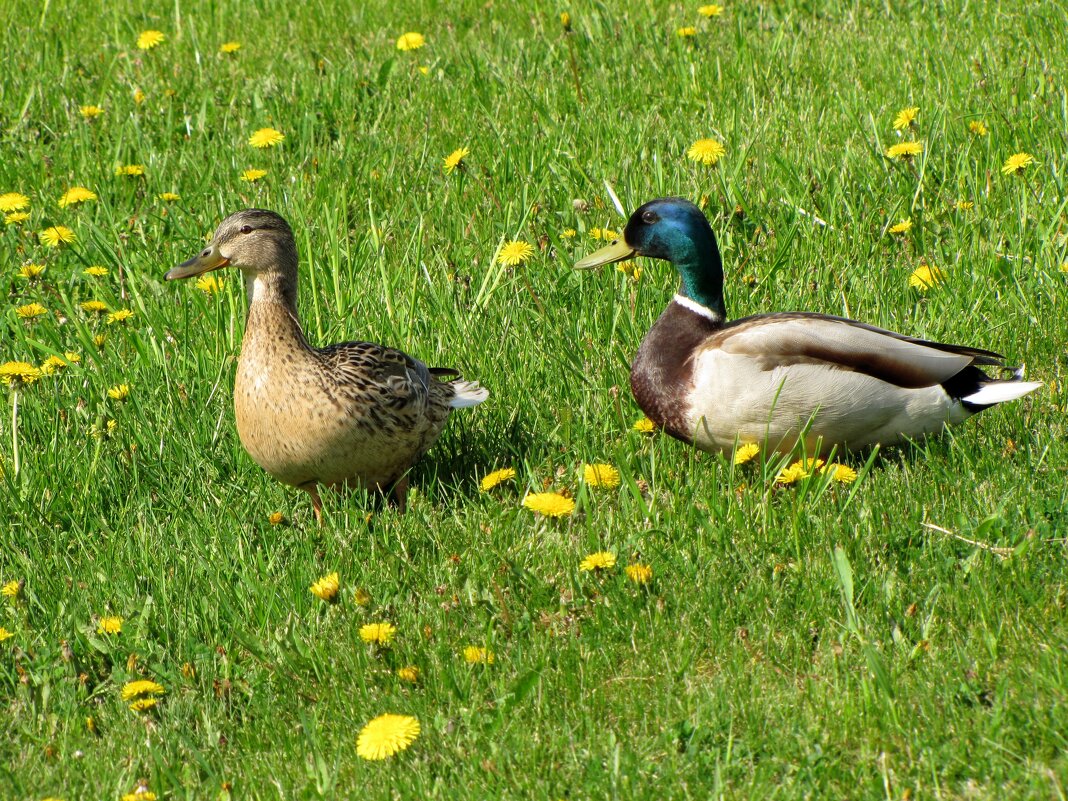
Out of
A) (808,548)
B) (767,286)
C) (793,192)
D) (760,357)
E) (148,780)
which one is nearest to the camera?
(148,780)

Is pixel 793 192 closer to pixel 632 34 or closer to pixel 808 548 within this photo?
pixel 632 34

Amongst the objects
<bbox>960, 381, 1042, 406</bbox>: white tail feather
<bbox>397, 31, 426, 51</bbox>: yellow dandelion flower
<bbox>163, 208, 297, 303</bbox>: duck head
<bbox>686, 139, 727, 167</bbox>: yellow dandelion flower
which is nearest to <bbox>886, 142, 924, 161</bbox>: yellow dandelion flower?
<bbox>686, 139, 727, 167</bbox>: yellow dandelion flower

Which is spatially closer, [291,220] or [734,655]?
[734,655]

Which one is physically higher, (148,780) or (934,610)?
(934,610)

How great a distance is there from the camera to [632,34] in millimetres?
7562

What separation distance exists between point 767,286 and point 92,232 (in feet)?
10.0

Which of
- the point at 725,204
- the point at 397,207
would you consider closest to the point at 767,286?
the point at 725,204

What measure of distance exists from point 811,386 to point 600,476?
0.73 m

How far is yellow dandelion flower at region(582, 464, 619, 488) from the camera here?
416 cm

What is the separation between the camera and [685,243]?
4652 mm

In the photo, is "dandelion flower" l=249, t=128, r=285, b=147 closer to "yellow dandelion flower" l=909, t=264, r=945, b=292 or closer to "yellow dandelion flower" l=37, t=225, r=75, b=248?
"yellow dandelion flower" l=37, t=225, r=75, b=248

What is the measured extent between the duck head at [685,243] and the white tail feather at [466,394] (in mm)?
779

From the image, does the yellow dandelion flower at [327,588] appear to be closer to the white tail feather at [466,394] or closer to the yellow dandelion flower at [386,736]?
the yellow dandelion flower at [386,736]

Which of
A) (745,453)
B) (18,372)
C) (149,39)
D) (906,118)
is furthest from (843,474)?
(149,39)
